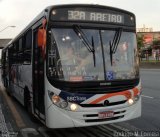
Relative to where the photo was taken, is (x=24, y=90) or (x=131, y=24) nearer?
(x=131, y=24)

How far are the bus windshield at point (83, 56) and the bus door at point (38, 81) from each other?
55 centimetres

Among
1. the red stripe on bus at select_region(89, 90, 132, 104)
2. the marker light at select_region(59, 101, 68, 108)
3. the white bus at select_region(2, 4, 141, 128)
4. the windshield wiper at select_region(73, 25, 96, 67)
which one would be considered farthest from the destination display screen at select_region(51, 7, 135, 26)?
the marker light at select_region(59, 101, 68, 108)

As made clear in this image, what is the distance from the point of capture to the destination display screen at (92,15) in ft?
24.9

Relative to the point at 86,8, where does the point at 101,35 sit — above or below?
below

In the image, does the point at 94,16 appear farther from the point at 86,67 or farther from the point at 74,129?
the point at 74,129

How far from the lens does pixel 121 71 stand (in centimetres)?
787

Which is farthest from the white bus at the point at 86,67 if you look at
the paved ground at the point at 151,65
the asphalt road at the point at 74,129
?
the paved ground at the point at 151,65

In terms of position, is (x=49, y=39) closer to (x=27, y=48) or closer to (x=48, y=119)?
(x=48, y=119)

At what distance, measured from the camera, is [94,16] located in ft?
25.8

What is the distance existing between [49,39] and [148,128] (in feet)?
10.6

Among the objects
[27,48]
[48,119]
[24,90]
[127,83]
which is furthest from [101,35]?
[24,90]

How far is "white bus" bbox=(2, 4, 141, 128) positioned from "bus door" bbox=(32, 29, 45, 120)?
0.02 metres

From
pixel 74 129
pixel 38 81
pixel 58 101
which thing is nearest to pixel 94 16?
pixel 38 81

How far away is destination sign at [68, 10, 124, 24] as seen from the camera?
303 inches
